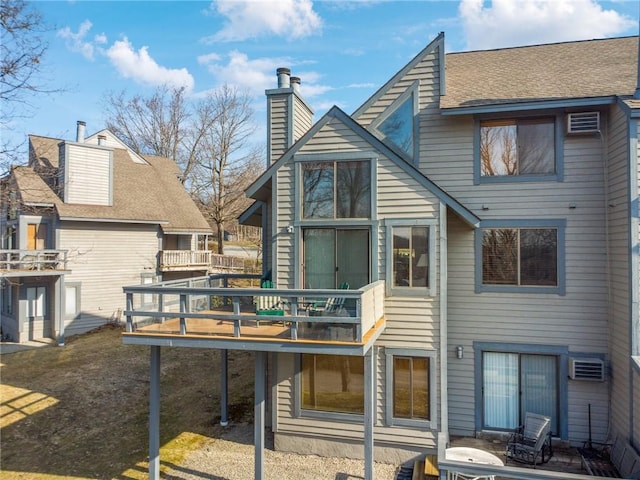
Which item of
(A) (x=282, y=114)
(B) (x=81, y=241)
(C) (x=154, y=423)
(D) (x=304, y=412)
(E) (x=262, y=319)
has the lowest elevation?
(D) (x=304, y=412)

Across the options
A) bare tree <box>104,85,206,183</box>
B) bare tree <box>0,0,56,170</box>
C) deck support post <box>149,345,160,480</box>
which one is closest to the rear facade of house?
deck support post <box>149,345,160,480</box>

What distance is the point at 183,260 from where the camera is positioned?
2153 centimetres

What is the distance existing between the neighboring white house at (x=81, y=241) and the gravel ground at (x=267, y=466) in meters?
12.0

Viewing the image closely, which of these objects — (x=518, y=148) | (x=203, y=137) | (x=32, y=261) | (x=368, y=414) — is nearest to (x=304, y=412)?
(x=368, y=414)

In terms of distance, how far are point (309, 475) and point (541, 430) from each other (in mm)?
4579

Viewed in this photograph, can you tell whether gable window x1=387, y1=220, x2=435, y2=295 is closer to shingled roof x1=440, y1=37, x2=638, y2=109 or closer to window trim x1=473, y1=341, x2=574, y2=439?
window trim x1=473, y1=341, x2=574, y2=439

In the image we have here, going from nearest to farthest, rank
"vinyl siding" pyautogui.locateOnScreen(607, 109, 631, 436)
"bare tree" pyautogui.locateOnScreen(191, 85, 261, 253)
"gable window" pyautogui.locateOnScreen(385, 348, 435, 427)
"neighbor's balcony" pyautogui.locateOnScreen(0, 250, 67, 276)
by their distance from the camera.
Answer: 1. "vinyl siding" pyautogui.locateOnScreen(607, 109, 631, 436)
2. "gable window" pyautogui.locateOnScreen(385, 348, 435, 427)
3. "neighbor's balcony" pyautogui.locateOnScreen(0, 250, 67, 276)
4. "bare tree" pyautogui.locateOnScreen(191, 85, 261, 253)

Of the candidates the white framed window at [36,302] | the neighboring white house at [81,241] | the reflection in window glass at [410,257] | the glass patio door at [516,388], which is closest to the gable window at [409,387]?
the reflection in window glass at [410,257]

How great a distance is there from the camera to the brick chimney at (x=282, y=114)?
32.8ft

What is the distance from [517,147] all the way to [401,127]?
2.60 metres

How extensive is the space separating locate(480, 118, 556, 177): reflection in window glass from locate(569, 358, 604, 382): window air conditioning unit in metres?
3.98

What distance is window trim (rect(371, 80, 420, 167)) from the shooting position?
932cm

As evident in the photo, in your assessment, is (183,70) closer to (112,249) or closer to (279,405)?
(112,249)

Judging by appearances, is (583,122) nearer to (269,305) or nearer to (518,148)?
(518,148)
